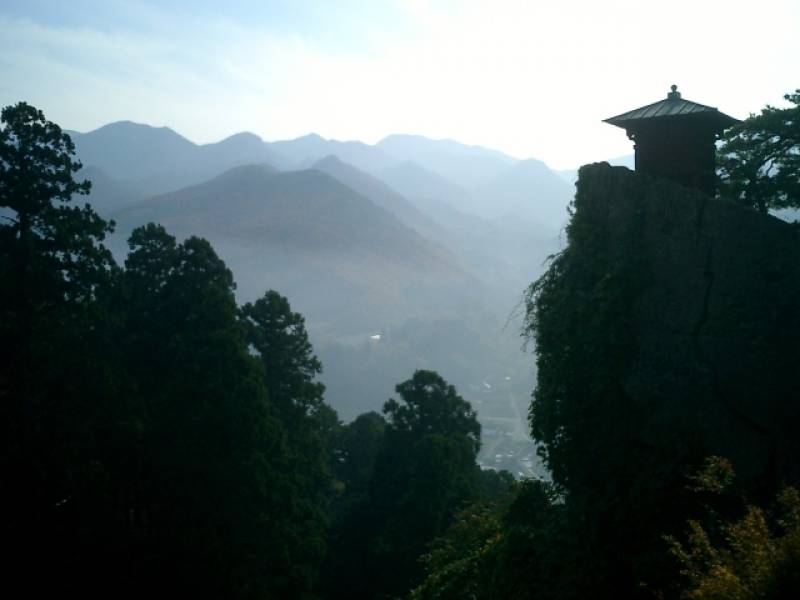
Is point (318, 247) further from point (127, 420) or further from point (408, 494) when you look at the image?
point (127, 420)

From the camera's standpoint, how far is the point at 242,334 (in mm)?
19266

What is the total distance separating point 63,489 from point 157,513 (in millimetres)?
3168

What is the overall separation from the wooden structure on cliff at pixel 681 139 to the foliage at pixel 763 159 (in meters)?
1.90

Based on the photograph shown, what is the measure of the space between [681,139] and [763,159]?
298 cm

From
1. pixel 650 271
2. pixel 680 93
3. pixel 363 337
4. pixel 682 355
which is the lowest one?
pixel 682 355

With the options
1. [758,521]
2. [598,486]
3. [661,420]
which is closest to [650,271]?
[661,420]

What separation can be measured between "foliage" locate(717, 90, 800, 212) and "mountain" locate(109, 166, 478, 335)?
87372 mm

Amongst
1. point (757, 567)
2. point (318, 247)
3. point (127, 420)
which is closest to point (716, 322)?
point (757, 567)

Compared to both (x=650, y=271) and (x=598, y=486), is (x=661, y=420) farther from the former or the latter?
(x=650, y=271)

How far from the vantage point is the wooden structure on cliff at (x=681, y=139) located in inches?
396

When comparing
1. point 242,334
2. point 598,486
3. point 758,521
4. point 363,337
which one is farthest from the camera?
point 363,337

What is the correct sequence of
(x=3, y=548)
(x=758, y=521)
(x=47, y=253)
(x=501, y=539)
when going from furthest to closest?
1. (x=47, y=253)
2. (x=3, y=548)
3. (x=501, y=539)
4. (x=758, y=521)

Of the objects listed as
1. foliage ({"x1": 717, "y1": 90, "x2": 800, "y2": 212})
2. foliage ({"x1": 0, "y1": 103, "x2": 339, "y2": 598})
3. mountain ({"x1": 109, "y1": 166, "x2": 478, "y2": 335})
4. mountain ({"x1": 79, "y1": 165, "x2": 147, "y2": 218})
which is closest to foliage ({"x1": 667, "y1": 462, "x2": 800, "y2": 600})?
foliage ({"x1": 717, "y1": 90, "x2": 800, "y2": 212})

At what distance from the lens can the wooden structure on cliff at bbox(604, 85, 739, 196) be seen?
1007 cm
